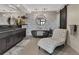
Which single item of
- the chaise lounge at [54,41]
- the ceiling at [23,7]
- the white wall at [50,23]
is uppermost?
the ceiling at [23,7]

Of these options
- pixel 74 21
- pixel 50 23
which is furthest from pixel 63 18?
pixel 74 21

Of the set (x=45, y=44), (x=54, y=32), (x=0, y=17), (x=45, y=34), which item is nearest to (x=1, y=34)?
(x=0, y=17)

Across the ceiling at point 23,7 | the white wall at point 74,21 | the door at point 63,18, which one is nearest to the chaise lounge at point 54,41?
the white wall at point 74,21

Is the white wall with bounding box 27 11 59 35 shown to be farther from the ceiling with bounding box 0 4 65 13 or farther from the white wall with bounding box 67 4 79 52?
the white wall with bounding box 67 4 79 52

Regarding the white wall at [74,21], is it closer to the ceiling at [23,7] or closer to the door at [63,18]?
the door at [63,18]

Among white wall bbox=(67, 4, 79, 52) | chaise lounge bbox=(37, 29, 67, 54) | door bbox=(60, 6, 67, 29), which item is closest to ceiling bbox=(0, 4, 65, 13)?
door bbox=(60, 6, 67, 29)

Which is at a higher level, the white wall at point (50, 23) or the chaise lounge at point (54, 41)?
the white wall at point (50, 23)

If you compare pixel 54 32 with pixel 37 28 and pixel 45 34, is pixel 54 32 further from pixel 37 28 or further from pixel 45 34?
pixel 37 28

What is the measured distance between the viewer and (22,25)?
5.65 metres

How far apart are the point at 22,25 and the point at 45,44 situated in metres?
2.37

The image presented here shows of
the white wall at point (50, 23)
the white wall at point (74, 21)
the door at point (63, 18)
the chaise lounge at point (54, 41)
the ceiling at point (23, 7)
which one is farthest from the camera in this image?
the door at point (63, 18)

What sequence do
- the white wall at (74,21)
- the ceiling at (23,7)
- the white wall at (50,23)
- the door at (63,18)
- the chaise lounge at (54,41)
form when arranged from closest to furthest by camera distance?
the ceiling at (23,7)
the chaise lounge at (54,41)
the white wall at (74,21)
the white wall at (50,23)
the door at (63,18)

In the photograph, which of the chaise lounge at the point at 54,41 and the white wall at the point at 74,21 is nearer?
the chaise lounge at the point at 54,41

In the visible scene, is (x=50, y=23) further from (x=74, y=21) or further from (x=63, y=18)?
(x=74, y=21)
